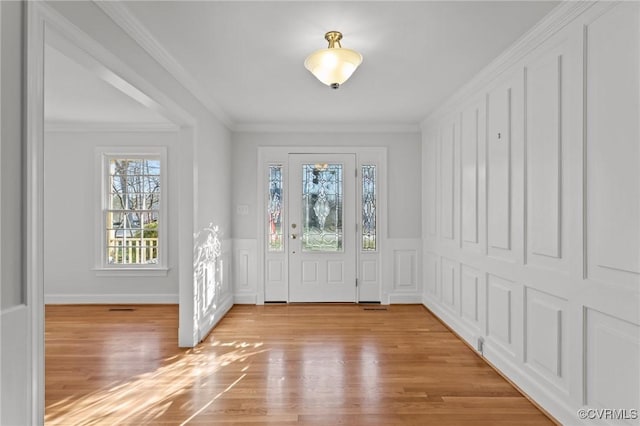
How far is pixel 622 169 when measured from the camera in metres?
1.85

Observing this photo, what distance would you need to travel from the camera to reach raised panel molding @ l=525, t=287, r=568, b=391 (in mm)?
2303

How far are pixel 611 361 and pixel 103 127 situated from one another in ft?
19.5

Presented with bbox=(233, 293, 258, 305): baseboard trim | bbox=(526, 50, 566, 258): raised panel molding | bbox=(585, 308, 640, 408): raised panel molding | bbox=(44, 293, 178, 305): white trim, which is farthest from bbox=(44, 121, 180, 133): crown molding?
bbox=(585, 308, 640, 408): raised panel molding

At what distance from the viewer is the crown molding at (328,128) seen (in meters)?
5.21

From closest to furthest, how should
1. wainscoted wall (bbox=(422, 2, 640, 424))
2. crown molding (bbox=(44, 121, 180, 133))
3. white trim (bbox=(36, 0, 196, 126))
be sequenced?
white trim (bbox=(36, 0, 196, 126)) < wainscoted wall (bbox=(422, 2, 640, 424)) < crown molding (bbox=(44, 121, 180, 133))

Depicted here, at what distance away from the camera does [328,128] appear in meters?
5.25

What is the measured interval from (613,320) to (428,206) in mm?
3194

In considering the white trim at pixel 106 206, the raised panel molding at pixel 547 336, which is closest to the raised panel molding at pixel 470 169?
the raised panel molding at pixel 547 336

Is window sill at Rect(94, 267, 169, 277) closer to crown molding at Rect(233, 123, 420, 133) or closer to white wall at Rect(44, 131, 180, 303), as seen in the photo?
white wall at Rect(44, 131, 180, 303)

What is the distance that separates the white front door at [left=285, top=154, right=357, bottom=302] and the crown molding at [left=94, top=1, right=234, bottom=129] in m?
1.78

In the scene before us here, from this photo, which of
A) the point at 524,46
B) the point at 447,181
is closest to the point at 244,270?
the point at 447,181

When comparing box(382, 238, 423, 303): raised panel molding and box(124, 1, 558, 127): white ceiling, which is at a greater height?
box(124, 1, 558, 127): white ceiling

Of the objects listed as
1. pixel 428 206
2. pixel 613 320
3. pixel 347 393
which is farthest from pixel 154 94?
pixel 428 206

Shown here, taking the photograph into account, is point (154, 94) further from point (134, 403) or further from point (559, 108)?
point (559, 108)
